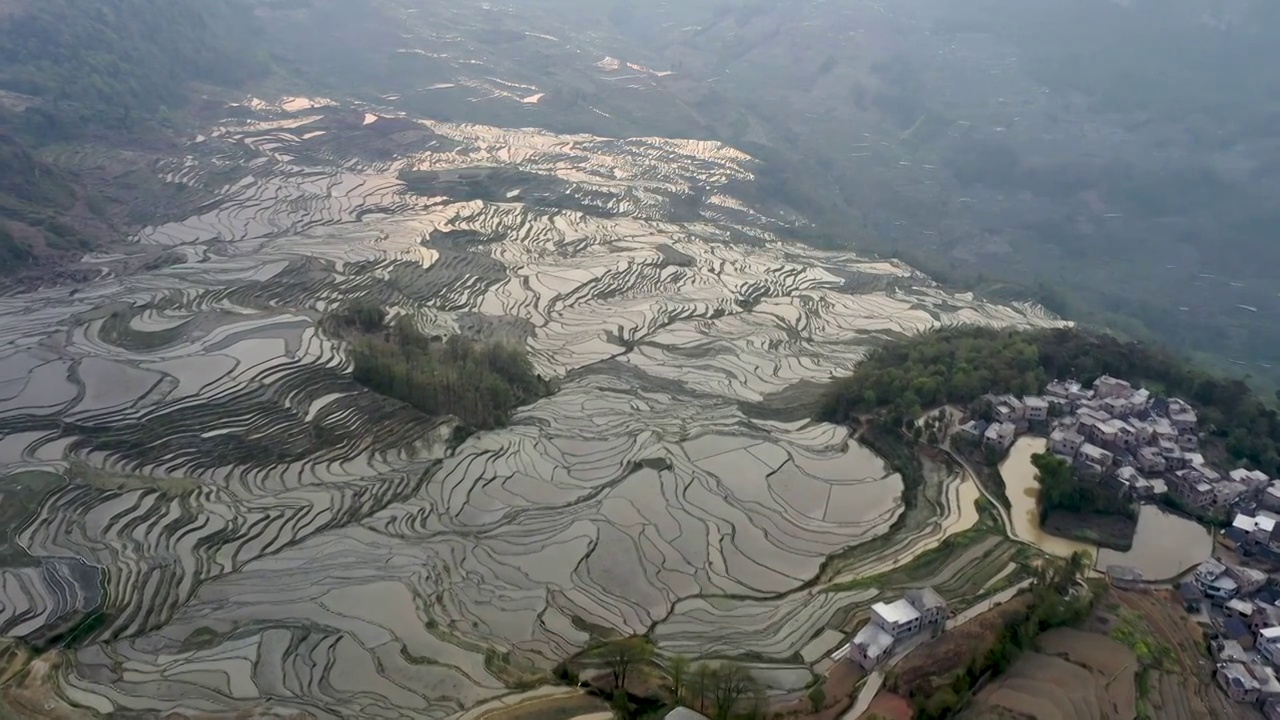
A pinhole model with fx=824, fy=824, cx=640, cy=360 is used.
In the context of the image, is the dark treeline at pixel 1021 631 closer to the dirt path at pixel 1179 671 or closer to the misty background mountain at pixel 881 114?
the dirt path at pixel 1179 671

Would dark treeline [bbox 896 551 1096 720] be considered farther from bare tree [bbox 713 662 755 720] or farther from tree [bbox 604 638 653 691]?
tree [bbox 604 638 653 691]

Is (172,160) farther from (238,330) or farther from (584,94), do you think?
(584,94)

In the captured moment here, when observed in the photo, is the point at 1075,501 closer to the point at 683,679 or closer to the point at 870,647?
the point at 870,647

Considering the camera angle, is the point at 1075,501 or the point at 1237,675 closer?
the point at 1237,675

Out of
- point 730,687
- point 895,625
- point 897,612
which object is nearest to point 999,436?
point 897,612

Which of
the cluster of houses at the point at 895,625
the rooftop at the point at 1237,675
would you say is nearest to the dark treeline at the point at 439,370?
the cluster of houses at the point at 895,625

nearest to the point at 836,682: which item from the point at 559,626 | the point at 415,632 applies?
the point at 559,626

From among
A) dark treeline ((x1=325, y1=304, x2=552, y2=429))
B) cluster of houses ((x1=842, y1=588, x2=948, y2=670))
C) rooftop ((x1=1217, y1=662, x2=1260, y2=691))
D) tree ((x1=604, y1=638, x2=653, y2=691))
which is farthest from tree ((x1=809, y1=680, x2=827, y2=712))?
dark treeline ((x1=325, y1=304, x2=552, y2=429))
